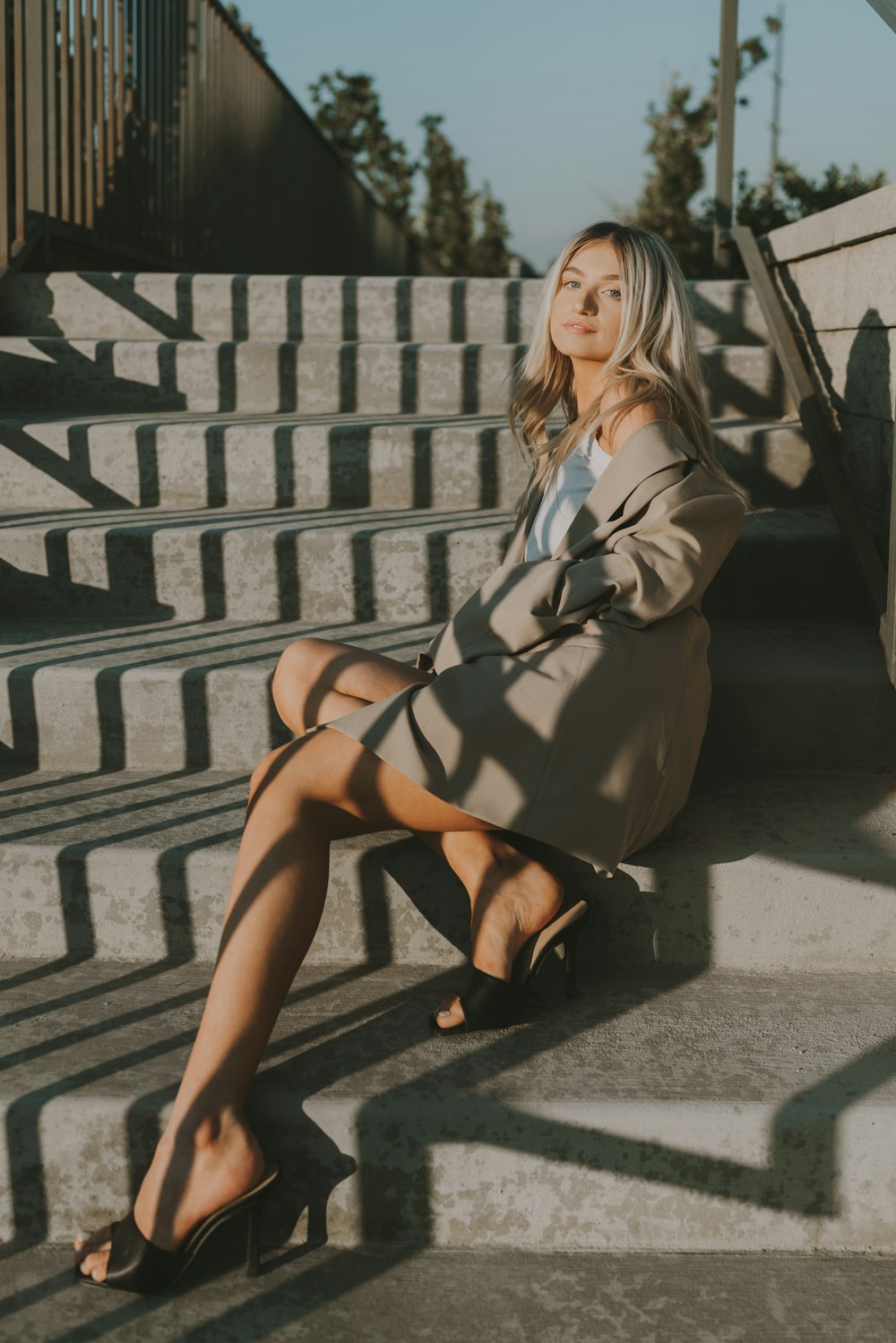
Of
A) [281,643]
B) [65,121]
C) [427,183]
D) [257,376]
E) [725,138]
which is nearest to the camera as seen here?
[281,643]

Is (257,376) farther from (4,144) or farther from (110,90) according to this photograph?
(110,90)

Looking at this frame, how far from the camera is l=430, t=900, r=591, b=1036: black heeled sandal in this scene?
1.79 meters

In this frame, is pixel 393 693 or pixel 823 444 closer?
pixel 393 693

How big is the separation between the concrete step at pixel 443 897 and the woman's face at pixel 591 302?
89 cm

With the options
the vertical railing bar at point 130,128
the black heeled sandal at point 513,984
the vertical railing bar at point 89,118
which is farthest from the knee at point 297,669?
the vertical railing bar at point 130,128

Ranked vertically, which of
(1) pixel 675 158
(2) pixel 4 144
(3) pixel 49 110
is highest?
(1) pixel 675 158

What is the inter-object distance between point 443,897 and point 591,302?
1.09m

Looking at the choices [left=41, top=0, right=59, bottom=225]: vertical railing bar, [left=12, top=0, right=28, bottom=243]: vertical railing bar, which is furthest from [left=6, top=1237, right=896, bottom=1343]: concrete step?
[left=41, top=0, right=59, bottom=225]: vertical railing bar

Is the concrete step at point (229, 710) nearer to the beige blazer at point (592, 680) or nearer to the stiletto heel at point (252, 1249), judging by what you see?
the beige blazer at point (592, 680)

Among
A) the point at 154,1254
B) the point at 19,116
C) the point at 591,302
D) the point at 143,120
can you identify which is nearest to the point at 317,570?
the point at 591,302

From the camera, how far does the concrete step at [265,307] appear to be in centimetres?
387

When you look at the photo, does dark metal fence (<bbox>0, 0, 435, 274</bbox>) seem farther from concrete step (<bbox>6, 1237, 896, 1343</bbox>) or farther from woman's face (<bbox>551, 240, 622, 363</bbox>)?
concrete step (<bbox>6, 1237, 896, 1343</bbox>)

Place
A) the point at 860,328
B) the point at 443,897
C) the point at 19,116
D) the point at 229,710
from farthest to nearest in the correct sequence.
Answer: the point at 19,116, the point at 860,328, the point at 229,710, the point at 443,897

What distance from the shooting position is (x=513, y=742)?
5.65ft
